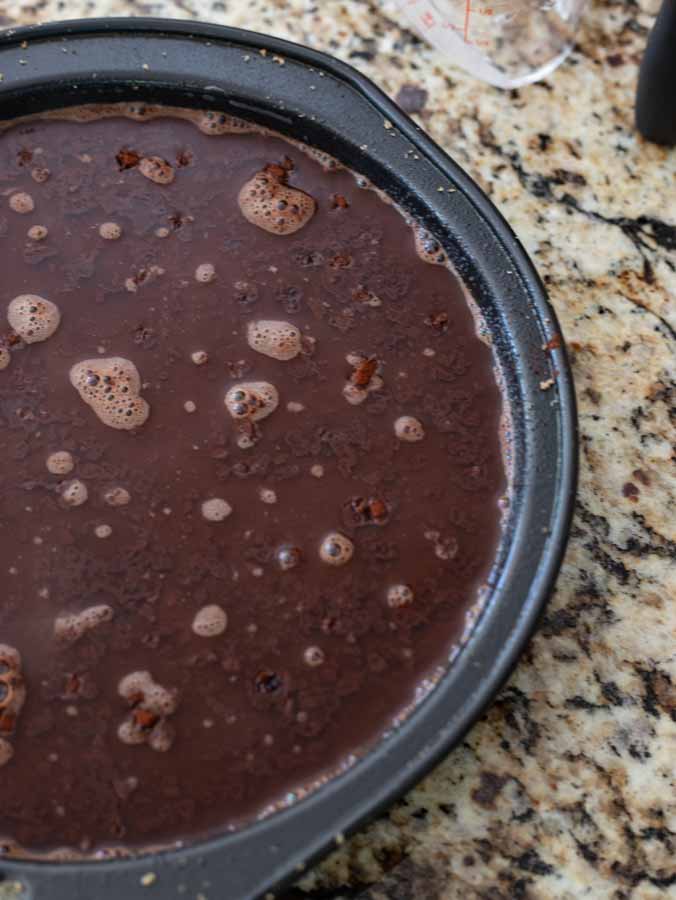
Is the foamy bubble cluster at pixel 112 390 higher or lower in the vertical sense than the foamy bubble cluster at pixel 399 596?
higher

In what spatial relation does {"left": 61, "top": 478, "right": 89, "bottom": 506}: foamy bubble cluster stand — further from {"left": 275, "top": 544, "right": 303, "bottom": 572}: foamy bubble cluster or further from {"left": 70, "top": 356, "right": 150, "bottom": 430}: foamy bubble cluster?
{"left": 275, "top": 544, "right": 303, "bottom": 572}: foamy bubble cluster

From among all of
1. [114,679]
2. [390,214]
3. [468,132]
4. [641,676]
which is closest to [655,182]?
[468,132]

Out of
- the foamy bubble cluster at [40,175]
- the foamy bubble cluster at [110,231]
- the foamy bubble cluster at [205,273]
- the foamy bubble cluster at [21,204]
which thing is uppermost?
the foamy bubble cluster at [40,175]

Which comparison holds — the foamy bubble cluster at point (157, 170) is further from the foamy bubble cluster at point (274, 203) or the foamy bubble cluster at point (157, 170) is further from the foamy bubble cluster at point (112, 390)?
the foamy bubble cluster at point (112, 390)

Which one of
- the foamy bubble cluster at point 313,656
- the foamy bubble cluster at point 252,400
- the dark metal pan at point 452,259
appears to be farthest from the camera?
the foamy bubble cluster at point 252,400

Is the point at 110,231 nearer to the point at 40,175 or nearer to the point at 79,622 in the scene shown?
the point at 40,175

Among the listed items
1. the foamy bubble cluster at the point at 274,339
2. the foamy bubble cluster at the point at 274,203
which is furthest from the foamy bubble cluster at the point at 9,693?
the foamy bubble cluster at the point at 274,203

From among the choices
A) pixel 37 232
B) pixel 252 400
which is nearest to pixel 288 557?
pixel 252 400
